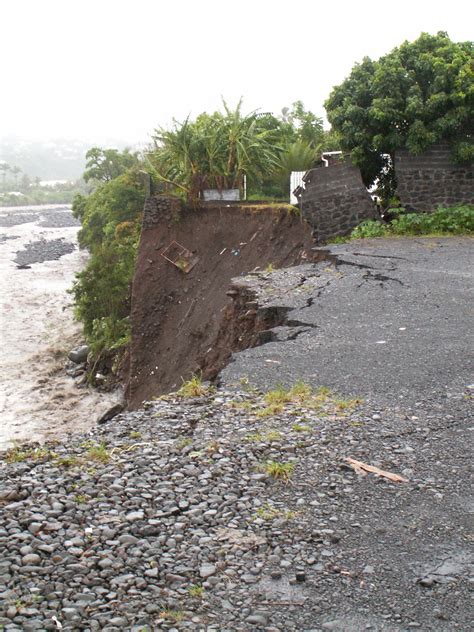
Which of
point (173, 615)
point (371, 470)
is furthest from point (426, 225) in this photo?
point (173, 615)

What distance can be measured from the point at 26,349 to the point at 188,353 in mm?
14611

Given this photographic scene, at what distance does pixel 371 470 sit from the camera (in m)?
5.91

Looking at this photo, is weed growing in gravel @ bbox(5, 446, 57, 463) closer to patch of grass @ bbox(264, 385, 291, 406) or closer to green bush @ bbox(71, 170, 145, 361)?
patch of grass @ bbox(264, 385, 291, 406)

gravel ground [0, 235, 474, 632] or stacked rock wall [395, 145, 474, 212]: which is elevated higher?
stacked rock wall [395, 145, 474, 212]

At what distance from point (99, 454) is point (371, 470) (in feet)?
7.37

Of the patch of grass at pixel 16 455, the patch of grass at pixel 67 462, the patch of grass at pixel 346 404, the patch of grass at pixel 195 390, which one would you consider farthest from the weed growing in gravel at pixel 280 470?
the patch of grass at pixel 195 390

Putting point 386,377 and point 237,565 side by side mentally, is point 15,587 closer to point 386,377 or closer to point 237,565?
point 237,565

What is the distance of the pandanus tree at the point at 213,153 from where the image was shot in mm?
19484

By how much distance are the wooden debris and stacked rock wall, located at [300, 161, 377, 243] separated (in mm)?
11436

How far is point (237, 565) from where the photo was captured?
15.6 ft

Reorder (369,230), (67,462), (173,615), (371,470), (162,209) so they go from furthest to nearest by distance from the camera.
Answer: (162,209) → (369,230) → (67,462) → (371,470) → (173,615)

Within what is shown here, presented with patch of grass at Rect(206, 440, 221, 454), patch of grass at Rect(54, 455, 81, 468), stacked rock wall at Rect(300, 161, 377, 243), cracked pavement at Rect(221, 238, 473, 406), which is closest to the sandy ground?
stacked rock wall at Rect(300, 161, 377, 243)

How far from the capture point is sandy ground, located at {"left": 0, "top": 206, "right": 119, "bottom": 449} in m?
20.9

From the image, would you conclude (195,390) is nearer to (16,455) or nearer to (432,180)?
(16,455)
